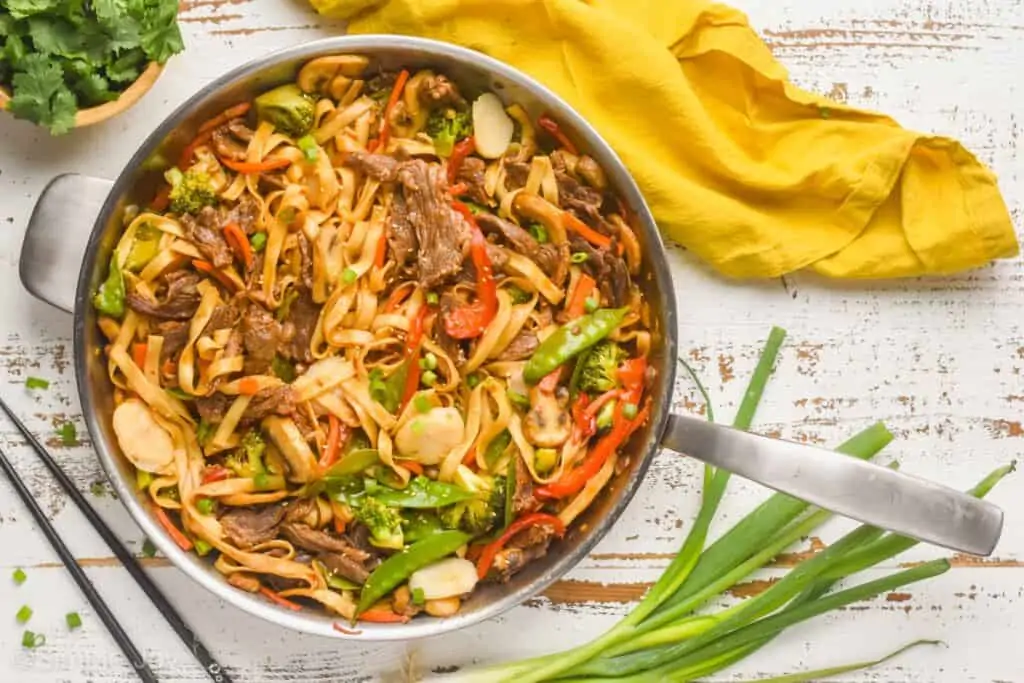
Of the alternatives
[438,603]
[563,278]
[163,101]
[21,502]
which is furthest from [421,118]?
[21,502]

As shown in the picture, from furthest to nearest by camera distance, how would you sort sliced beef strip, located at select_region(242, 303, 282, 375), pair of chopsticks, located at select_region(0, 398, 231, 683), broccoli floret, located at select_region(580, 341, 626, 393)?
pair of chopsticks, located at select_region(0, 398, 231, 683), broccoli floret, located at select_region(580, 341, 626, 393), sliced beef strip, located at select_region(242, 303, 282, 375)

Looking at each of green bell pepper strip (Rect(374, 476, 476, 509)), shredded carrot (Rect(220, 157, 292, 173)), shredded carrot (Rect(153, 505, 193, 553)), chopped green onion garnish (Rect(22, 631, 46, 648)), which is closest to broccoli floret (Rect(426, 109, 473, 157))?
shredded carrot (Rect(220, 157, 292, 173))

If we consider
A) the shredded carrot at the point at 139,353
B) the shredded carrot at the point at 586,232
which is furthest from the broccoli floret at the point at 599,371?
the shredded carrot at the point at 139,353

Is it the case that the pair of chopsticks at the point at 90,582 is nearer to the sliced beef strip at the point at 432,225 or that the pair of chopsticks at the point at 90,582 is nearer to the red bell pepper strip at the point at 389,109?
the sliced beef strip at the point at 432,225

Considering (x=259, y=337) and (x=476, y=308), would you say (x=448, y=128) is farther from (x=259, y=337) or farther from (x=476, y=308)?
(x=259, y=337)

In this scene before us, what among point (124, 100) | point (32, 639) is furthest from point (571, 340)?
point (32, 639)

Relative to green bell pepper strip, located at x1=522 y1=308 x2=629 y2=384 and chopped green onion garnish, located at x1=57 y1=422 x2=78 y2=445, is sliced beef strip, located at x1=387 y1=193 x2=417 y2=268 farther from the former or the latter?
chopped green onion garnish, located at x1=57 y1=422 x2=78 y2=445
